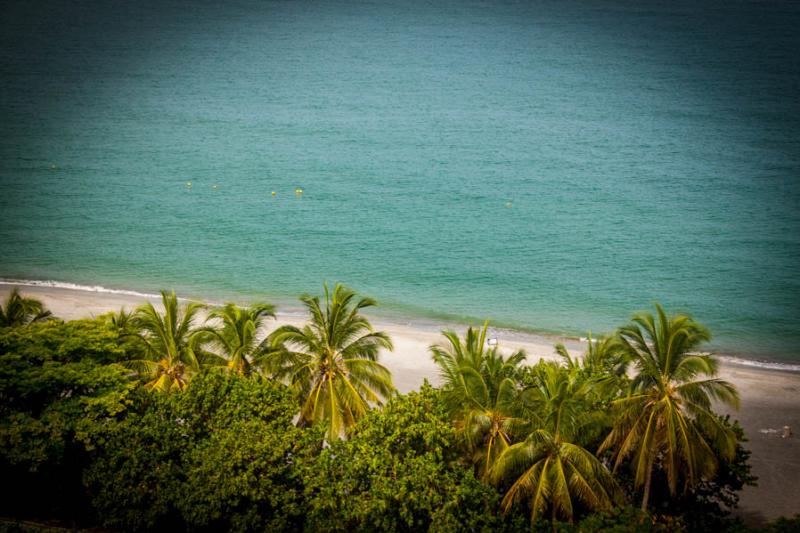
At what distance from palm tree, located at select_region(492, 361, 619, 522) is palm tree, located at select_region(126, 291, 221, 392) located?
8950 millimetres

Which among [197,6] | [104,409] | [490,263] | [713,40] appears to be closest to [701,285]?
[490,263]

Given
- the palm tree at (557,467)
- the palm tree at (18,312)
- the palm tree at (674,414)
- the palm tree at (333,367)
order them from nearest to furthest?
the palm tree at (557,467) → the palm tree at (674,414) → the palm tree at (333,367) → the palm tree at (18,312)

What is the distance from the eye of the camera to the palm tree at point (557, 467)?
689 inches

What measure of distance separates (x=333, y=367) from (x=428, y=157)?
43187 mm

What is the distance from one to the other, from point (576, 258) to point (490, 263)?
5294 mm

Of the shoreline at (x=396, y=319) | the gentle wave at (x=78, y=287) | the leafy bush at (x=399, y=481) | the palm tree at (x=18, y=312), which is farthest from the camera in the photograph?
the gentle wave at (x=78, y=287)

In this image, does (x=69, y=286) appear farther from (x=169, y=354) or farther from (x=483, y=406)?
(x=483, y=406)

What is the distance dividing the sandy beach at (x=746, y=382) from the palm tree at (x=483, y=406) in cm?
858

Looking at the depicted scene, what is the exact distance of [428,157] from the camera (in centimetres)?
6238

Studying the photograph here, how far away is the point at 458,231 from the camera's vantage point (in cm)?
5091

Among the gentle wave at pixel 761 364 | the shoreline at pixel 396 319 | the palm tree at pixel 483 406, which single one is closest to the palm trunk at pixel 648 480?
the palm tree at pixel 483 406

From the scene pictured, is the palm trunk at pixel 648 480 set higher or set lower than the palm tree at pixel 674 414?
lower

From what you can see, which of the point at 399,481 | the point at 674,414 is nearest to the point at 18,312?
the point at 399,481

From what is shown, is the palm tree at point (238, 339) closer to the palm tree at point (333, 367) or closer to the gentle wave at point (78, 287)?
the palm tree at point (333, 367)
